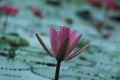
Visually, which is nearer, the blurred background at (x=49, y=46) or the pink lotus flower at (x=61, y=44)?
the pink lotus flower at (x=61, y=44)

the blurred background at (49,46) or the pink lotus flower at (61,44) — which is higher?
the pink lotus flower at (61,44)

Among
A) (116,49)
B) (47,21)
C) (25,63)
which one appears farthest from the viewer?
(47,21)

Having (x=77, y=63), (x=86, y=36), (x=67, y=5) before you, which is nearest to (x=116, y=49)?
(x=86, y=36)

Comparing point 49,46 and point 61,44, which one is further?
point 49,46

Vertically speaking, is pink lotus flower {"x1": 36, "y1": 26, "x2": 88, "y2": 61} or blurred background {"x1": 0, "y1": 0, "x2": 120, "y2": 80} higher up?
pink lotus flower {"x1": 36, "y1": 26, "x2": 88, "y2": 61}

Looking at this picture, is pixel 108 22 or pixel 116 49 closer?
pixel 116 49

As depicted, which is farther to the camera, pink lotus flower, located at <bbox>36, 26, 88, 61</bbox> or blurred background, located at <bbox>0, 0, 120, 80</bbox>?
blurred background, located at <bbox>0, 0, 120, 80</bbox>

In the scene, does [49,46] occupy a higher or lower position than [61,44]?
lower

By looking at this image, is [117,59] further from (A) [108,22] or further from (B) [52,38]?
(A) [108,22]
